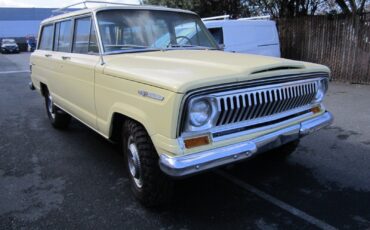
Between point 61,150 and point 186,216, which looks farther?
point 61,150

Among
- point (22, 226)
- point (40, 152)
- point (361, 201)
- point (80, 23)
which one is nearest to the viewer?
point (22, 226)

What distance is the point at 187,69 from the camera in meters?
3.34

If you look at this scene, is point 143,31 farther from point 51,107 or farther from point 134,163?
point 51,107

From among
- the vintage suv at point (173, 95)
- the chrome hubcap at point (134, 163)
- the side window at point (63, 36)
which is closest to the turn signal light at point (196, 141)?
the vintage suv at point (173, 95)

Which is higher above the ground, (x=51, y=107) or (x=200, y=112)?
(x=200, y=112)

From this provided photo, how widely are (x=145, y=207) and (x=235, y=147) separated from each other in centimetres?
117

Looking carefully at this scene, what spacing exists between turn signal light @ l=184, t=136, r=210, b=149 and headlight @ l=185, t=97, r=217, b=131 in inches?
3.2

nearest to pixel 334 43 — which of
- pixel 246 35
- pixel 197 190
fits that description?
pixel 246 35

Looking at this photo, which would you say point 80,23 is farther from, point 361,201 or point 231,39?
point 231,39

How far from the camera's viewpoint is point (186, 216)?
11.7 feet

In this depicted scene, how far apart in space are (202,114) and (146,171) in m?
0.79

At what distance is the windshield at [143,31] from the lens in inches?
175

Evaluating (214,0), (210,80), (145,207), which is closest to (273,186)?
(145,207)

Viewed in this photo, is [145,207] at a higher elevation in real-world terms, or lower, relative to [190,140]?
lower
